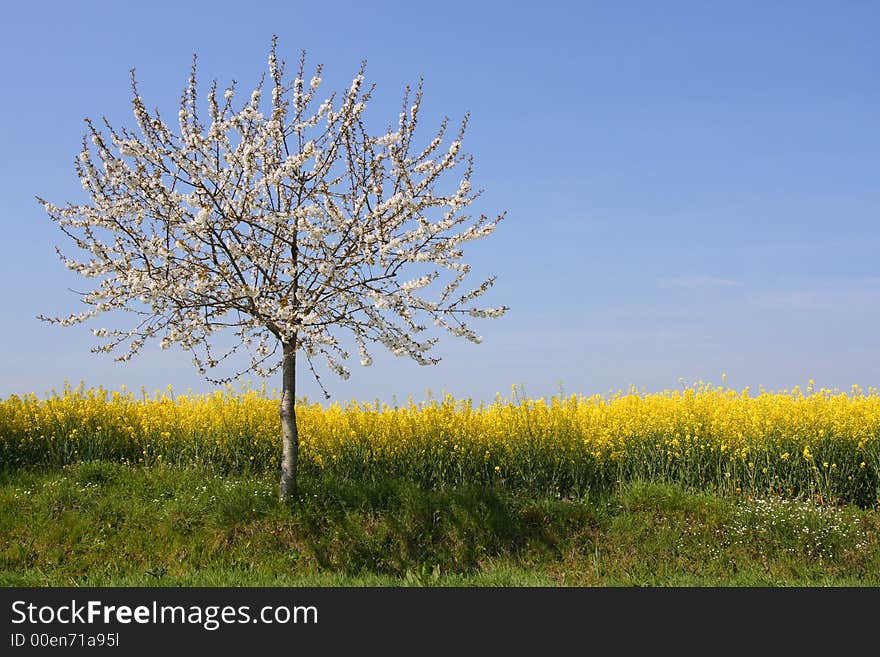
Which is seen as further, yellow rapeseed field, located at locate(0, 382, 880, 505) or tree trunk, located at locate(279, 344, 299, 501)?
yellow rapeseed field, located at locate(0, 382, 880, 505)

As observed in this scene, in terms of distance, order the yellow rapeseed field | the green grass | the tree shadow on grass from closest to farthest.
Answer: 1. the green grass
2. the tree shadow on grass
3. the yellow rapeseed field

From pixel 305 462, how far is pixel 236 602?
5.49 meters

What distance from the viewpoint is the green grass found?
944cm

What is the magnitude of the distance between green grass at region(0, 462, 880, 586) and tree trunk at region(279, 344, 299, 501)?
284 millimetres

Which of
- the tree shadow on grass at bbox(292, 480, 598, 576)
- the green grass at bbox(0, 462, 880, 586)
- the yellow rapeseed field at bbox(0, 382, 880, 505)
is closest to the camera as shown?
the green grass at bbox(0, 462, 880, 586)

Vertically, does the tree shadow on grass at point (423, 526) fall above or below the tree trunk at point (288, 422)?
below

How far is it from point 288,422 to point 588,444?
477 centimetres

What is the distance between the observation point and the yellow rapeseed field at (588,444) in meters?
11.9

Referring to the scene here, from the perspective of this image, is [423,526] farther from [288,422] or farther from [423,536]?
[288,422]

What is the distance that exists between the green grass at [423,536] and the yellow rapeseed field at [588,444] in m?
0.67

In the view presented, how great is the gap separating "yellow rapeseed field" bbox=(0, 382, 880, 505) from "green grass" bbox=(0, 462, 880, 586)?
0.67m

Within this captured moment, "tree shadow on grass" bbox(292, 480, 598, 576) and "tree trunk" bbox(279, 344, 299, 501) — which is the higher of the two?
"tree trunk" bbox(279, 344, 299, 501)

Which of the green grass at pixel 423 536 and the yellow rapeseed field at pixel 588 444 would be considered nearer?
the green grass at pixel 423 536

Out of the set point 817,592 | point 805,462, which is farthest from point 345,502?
point 805,462
